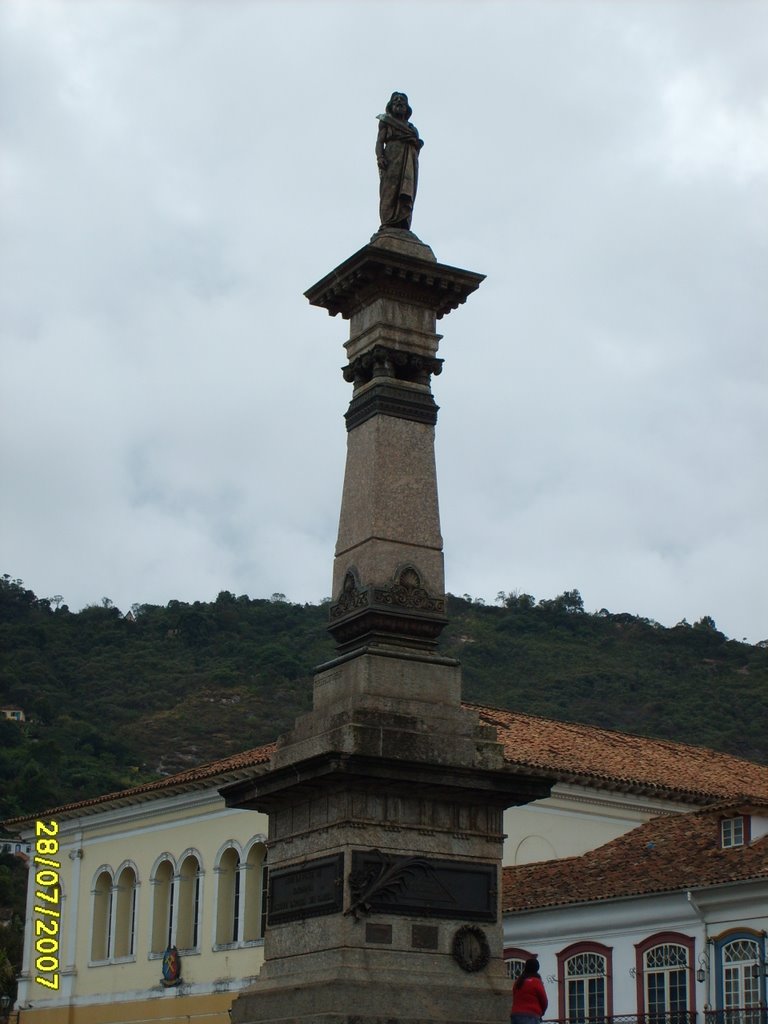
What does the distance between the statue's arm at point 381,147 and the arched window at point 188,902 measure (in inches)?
889

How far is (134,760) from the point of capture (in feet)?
216

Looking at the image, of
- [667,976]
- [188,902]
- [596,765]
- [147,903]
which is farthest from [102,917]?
[667,976]

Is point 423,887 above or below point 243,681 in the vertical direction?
below

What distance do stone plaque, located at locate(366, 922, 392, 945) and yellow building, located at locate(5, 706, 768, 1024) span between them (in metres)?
17.2

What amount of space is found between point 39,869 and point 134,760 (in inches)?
939

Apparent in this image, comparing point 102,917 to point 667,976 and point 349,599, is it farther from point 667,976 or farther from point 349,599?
point 349,599

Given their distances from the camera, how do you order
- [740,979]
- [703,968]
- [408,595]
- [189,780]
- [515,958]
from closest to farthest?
1. [408,595]
2. [740,979]
3. [703,968]
4. [515,958]
5. [189,780]

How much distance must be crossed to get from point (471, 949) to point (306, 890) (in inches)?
52.7

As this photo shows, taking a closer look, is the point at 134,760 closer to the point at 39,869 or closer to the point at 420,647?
the point at 39,869

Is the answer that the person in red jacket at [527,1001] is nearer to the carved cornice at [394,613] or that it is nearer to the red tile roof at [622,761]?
the carved cornice at [394,613]

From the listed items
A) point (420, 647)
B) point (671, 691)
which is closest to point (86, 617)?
point (671, 691)

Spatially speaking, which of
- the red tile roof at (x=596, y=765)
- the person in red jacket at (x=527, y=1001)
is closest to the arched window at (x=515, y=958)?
the red tile roof at (x=596, y=765)

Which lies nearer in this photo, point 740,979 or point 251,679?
point 740,979

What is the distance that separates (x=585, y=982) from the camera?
1089 inches
